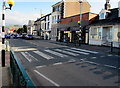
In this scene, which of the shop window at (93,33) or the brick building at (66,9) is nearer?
the shop window at (93,33)

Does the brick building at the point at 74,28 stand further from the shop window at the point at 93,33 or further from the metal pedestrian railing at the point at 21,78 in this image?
the metal pedestrian railing at the point at 21,78

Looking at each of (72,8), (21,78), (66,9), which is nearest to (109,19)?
(66,9)

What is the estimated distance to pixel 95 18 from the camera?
2434 cm

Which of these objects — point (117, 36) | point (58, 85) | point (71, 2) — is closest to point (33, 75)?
point (58, 85)

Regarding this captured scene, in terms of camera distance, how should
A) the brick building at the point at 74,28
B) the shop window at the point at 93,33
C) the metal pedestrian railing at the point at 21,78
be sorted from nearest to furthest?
the metal pedestrian railing at the point at 21,78, the shop window at the point at 93,33, the brick building at the point at 74,28

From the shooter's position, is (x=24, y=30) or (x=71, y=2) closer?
(x=71, y=2)

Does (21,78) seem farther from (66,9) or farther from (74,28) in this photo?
(66,9)

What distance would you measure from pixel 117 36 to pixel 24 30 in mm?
78937

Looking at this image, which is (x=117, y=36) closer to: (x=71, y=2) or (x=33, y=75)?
(x=33, y=75)

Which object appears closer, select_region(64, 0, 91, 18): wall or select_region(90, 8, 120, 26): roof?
select_region(90, 8, 120, 26): roof

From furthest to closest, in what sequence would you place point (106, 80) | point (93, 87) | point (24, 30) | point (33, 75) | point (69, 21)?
point (24, 30), point (69, 21), point (33, 75), point (106, 80), point (93, 87)

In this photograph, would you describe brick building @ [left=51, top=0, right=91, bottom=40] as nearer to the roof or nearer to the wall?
the wall

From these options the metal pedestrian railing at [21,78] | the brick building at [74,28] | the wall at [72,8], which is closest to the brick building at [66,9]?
the wall at [72,8]

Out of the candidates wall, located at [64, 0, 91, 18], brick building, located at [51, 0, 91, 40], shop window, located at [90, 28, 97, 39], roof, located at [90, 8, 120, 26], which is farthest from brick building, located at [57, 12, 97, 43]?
wall, located at [64, 0, 91, 18]
